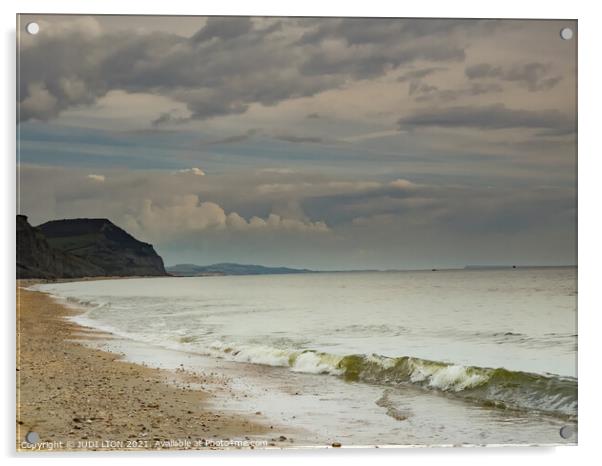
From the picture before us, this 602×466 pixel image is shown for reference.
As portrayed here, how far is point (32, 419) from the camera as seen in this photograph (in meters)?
4.18

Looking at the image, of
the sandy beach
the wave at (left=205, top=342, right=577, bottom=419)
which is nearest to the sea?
the wave at (left=205, top=342, right=577, bottom=419)

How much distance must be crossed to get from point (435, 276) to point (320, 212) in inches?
30.6

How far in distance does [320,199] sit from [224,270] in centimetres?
70

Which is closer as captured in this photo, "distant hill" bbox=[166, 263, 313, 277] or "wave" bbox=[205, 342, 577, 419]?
"wave" bbox=[205, 342, 577, 419]

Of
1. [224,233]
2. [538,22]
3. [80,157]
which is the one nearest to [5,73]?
[80,157]

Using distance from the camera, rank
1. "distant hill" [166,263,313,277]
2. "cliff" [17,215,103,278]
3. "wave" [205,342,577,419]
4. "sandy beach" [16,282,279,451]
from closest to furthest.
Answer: "sandy beach" [16,282,279,451] → "cliff" [17,215,103,278] → "wave" [205,342,577,419] → "distant hill" [166,263,313,277]

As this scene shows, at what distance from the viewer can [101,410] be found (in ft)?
13.8

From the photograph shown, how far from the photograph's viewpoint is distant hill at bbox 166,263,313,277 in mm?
4488

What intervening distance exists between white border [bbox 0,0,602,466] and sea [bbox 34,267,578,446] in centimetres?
9

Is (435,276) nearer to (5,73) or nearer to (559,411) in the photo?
(559,411)

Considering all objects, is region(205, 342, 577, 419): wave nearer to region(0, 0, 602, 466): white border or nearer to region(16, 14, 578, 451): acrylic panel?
region(16, 14, 578, 451): acrylic panel

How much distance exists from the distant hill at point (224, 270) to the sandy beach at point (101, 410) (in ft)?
2.16
